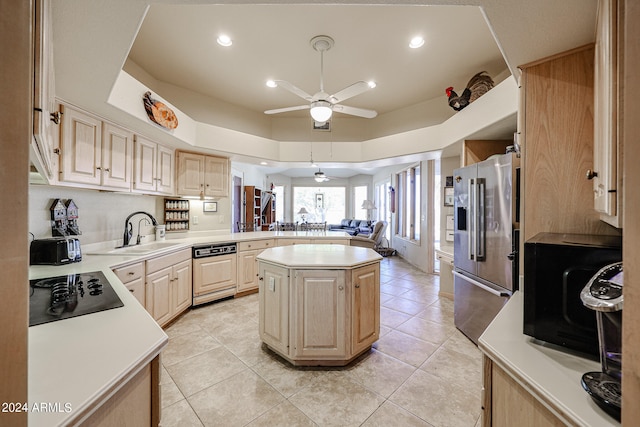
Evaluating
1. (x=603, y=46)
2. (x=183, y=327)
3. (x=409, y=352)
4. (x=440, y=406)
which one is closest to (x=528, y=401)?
(x=440, y=406)

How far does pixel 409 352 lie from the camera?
246cm

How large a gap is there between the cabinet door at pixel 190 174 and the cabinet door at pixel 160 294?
→ 1232 mm

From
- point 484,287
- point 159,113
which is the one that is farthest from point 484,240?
point 159,113

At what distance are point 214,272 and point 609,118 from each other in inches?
151

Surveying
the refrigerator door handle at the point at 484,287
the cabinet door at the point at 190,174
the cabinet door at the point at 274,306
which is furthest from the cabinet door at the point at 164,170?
the refrigerator door handle at the point at 484,287

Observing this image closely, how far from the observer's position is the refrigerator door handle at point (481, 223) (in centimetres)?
247

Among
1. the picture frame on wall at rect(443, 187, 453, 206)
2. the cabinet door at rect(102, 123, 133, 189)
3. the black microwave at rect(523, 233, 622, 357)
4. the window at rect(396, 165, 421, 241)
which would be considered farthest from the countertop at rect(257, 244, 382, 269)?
the window at rect(396, 165, 421, 241)

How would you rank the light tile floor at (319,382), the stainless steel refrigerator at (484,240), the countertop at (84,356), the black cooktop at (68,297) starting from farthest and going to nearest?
the stainless steel refrigerator at (484,240) < the light tile floor at (319,382) < the black cooktop at (68,297) < the countertop at (84,356)

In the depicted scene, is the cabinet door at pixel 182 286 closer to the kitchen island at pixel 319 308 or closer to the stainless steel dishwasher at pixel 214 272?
the stainless steel dishwasher at pixel 214 272

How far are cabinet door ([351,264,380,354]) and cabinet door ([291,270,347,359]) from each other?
0.10 metres

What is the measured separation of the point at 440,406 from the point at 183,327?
266 centimetres

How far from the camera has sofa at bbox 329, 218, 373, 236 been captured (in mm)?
8930

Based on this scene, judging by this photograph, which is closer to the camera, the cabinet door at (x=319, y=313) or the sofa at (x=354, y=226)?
the cabinet door at (x=319, y=313)

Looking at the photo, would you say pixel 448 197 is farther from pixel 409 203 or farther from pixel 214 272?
pixel 214 272
